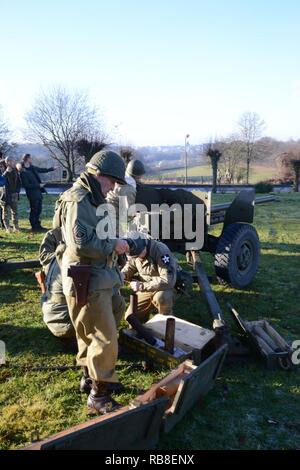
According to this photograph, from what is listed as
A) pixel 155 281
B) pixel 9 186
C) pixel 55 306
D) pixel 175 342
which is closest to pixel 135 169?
pixel 155 281

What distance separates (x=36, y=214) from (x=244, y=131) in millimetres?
32722

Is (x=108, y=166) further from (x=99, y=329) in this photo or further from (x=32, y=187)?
(x=32, y=187)

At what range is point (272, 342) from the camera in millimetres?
4105

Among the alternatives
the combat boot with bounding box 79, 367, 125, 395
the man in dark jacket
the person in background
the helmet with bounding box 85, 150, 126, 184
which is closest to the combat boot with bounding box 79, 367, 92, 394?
the combat boot with bounding box 79, 367, 125, 395

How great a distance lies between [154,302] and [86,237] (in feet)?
6.17

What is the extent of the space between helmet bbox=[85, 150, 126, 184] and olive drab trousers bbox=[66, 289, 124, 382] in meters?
0.82

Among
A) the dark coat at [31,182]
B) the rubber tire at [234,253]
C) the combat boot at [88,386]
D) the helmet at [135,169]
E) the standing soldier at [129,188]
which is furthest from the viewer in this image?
the dark coat at [31,182]

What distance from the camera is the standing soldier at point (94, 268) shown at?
9.48 ft

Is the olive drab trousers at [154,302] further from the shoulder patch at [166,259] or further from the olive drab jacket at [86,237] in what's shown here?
the olive drab jacket at [86,237]

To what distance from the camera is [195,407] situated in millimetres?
3287

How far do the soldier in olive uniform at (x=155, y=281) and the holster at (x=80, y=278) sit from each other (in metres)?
1.38

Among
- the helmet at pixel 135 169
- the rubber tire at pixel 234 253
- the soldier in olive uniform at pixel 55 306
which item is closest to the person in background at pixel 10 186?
the helmet at pixel 135 169

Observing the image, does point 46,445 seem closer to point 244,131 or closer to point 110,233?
point 110,233

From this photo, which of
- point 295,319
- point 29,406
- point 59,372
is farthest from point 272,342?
point 29,406
